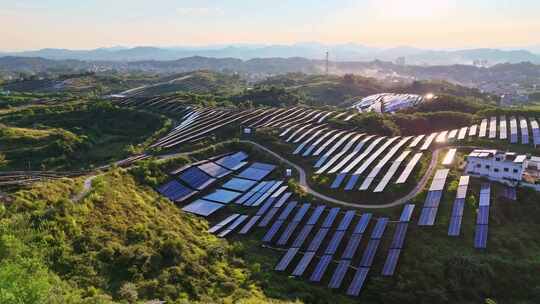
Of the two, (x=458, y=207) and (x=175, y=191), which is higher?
(x=458, y=207)

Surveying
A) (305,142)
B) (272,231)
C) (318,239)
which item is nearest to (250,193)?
(272,231)

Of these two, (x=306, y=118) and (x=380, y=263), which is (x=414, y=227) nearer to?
(x=380, y=263)

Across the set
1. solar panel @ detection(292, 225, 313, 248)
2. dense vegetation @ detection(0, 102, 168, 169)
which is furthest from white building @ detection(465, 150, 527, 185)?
dense vegetation @ detection(0, 102, 168, 169)

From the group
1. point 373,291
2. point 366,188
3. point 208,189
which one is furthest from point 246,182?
point 373,291

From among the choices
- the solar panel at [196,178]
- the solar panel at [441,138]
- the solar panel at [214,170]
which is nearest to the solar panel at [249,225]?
the solar panel at [196,178]

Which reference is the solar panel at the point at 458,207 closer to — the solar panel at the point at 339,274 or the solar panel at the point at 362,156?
the solar panel at the point at 339,274

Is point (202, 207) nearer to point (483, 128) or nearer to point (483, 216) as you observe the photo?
point (483, 216)
